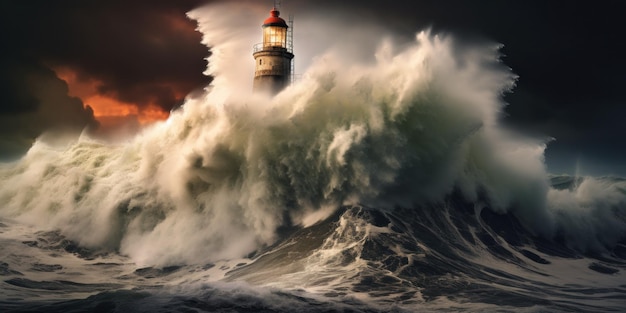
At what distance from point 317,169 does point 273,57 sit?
1011cm

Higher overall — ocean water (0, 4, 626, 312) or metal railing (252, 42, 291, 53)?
metal railing (252, 42, 291, 53)

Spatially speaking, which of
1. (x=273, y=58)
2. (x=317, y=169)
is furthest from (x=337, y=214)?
(x=273, y=58)

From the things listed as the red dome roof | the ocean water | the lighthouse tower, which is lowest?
the ocean water

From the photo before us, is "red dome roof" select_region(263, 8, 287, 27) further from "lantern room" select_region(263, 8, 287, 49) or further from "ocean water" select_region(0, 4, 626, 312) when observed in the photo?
"ocean water" select_region(0, 4, 626, 312)

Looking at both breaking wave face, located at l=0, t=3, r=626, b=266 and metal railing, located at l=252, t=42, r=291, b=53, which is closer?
breaking wave face, located at l=0, t=3, r=626, b=266

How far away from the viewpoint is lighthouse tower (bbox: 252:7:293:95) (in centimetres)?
3098

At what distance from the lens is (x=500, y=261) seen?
2072 cm

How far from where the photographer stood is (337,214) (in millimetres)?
21438

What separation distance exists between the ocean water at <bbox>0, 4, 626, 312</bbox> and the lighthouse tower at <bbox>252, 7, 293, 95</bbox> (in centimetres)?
479

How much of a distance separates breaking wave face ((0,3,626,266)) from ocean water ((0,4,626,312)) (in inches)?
2.3

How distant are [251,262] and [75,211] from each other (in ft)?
36.4

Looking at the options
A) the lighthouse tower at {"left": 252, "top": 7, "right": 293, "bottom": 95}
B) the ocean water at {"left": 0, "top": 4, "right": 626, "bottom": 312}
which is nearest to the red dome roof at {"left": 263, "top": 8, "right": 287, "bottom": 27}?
the lighthouse tower at {"left": 252, "top": 7, "right": 293, "bottom": 95}

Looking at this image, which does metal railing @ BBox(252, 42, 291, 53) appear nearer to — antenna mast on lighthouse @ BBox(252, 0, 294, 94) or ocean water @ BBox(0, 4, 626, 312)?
antenna mast on lighthouse @ BBox(252, 0, 294, 94)

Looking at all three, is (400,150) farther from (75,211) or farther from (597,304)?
(75,211)
